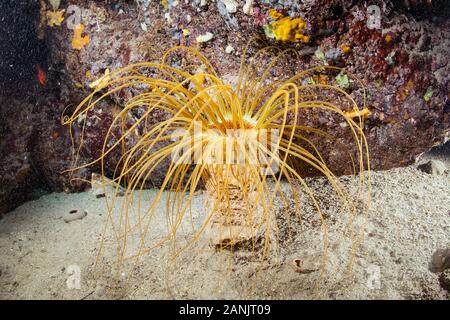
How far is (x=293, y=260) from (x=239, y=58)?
1.59m

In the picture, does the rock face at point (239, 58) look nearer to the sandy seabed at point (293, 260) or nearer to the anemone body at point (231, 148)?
the anemone body at point (231, 148)

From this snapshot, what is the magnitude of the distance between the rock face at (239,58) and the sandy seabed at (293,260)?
0.41 m

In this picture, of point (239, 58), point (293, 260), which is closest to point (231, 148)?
point (293, 260)

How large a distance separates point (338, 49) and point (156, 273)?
80.3 inches

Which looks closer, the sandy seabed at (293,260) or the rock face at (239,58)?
the sandy seabed at (293,260)

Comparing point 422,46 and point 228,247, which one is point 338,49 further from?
point 228,247

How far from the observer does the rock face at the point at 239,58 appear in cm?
254

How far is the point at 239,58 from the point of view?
109 inches

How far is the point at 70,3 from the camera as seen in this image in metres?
3.23

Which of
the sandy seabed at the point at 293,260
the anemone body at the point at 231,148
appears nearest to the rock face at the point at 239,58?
the anemone body at the point at 231,148

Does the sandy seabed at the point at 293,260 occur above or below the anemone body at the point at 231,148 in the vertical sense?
below

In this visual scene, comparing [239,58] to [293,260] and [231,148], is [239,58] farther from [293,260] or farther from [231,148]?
[293,260]

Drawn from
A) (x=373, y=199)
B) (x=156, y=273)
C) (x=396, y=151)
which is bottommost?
(x=156, y=273)
